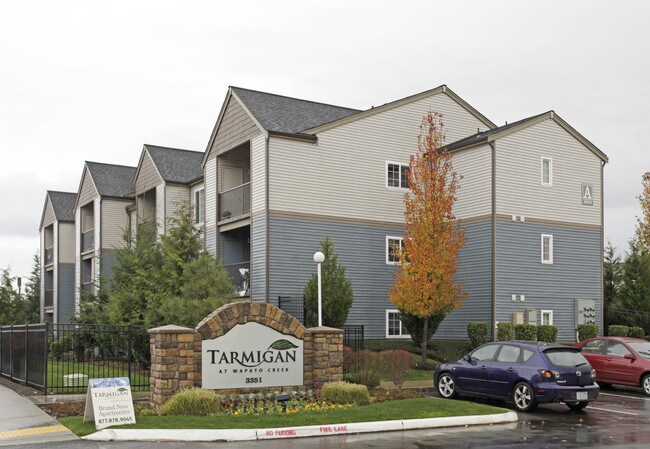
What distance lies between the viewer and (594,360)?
21547mm

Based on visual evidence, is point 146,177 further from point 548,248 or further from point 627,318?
point 627,318

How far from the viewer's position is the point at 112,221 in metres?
42.7

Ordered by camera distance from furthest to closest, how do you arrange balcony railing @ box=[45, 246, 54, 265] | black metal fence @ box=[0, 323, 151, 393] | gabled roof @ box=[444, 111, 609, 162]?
1. balcony railing @ box=[45, 246, 54, 265]
2. gabled roof @ box=[444, 111, 609, 162]
3. black metal fence @ box=[0, 323, 151, 393]

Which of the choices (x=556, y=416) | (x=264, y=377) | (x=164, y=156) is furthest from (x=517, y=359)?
(x=164, y=156)

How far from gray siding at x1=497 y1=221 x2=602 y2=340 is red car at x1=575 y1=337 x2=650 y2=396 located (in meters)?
6.13

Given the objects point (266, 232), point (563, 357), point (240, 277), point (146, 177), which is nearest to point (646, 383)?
point (563, 357)

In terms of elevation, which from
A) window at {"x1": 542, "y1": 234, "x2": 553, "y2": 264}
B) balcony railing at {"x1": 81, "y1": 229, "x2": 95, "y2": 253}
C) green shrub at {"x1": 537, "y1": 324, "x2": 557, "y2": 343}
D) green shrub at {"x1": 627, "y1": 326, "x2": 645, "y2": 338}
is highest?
balcony railing at {"x1": 81, "y1": 229, "x2": 95, "y2": 253}

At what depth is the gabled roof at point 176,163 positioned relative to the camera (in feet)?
121

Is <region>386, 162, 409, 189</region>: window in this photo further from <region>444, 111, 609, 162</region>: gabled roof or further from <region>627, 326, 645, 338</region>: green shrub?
<region>627, 326, 645, 338</region>: green shrub

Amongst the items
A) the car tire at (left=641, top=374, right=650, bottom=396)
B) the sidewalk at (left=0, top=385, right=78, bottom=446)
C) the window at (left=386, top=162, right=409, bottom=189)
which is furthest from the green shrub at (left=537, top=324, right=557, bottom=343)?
the sidewalk at (left=0, top=385, right=78, bottom=446)

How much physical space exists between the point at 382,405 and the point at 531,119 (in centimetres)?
1714

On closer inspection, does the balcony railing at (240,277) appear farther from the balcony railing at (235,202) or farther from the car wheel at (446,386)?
the car wheel at (446,386)

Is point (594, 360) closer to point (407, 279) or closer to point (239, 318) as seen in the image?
point (407, 279)

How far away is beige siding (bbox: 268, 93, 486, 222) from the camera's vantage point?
27500 millimetres
